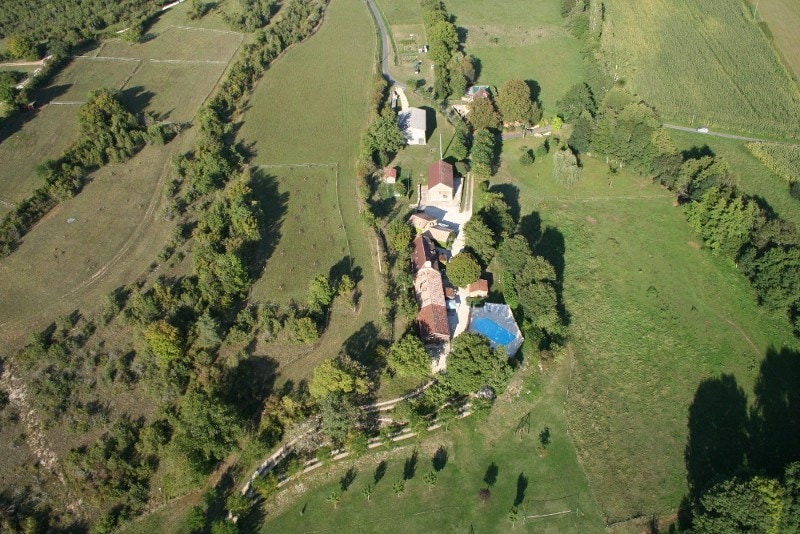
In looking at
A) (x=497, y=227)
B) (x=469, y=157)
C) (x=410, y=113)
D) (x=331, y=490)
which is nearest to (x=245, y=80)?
(x=410, y=113)

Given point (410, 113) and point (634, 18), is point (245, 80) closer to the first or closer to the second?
point (410, 113)

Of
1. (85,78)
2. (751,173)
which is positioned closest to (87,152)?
(85,78)

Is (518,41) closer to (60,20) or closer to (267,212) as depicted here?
(267,212)

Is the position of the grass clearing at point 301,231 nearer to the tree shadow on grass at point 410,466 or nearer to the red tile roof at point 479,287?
the red tile roof at point 479,287

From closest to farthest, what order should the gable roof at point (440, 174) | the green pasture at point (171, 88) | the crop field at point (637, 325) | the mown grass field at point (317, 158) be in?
the crop field at point (637, 325) < the mown grass field at point (317, 158) < the gable roof at point (440, 174) < the green pasture at point (171, 88)

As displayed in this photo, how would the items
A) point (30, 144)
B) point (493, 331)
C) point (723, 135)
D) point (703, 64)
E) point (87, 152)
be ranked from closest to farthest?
point (493, 331) < point (87, 152) < point (30, 144) < point (723, 135) < point (703, 64)

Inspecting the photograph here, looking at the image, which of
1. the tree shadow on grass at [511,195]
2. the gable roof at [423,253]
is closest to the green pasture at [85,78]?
the gable roof at [423,253]

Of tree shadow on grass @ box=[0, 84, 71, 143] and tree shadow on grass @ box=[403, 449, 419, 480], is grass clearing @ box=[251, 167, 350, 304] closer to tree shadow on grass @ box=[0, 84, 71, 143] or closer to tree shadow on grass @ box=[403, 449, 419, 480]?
tree shadow on grass @ box=[403, 449, 419, 480]
